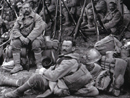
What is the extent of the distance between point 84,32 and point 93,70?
3275 millimetres

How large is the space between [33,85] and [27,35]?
2.32 meters

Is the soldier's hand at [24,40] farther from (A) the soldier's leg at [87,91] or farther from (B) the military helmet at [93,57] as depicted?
(A) the soldier's leg at [87,91]

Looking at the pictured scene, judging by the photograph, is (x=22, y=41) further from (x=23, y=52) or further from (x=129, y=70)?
(x=129, y=70)

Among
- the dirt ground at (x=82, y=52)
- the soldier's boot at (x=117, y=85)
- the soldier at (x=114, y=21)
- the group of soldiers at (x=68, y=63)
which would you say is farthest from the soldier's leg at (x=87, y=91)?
the soldier at (x=114, y=21)

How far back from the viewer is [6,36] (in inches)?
303

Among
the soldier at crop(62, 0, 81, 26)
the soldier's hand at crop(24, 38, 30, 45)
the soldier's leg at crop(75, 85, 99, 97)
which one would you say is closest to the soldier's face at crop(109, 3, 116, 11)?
the soldier at crop(62, 0, 81, 26)

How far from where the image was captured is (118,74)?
452 cm

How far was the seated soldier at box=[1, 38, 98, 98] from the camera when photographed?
167 inches

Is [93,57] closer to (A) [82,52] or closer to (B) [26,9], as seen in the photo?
(A) [82,52]

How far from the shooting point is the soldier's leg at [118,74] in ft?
14.6

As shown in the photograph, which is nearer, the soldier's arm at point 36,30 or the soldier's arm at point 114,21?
the soldier's arm at point 36,30

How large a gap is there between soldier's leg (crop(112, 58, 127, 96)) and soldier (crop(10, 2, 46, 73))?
2236mm

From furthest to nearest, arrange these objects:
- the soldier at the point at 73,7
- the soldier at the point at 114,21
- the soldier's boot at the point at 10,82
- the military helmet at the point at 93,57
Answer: the soldier at the point at 73,7 → the soldier at the point at 114,21 → the military helmet at the point at 93,57 → the soldier's boot at the point at 10,82

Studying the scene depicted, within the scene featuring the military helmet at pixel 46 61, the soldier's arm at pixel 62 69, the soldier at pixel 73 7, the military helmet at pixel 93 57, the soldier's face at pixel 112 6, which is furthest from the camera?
the soldier at pixel 73 7
